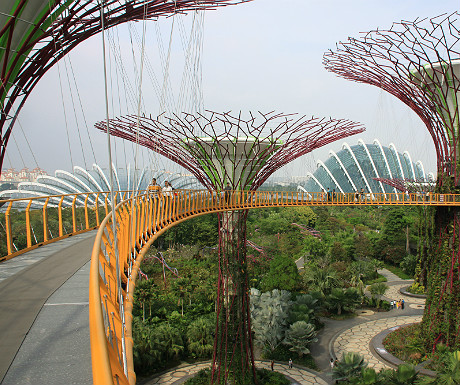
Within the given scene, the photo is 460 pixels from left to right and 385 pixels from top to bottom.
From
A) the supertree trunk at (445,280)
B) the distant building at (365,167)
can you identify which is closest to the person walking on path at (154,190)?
the supertree trunk at (445,280)

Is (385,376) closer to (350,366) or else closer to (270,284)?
(350,366)

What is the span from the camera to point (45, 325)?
363cm

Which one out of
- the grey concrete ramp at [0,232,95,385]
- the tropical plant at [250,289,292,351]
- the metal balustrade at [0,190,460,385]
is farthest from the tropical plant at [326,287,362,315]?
the grey concrete ramp at [0,232,95,385]

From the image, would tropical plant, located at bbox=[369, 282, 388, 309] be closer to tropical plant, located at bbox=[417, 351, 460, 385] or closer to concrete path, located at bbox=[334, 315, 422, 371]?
concrete path, located at bbox=[334, 315, 422, 371]

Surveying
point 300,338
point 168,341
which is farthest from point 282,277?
point 168,341

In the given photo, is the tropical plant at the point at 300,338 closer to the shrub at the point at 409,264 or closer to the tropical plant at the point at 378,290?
the tropical plant at the point at 378,290

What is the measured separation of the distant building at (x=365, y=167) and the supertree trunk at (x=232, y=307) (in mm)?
38752

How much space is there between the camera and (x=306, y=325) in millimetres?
15414

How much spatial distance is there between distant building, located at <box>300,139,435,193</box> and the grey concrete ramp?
45966mm

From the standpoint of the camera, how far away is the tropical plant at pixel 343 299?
19.2m

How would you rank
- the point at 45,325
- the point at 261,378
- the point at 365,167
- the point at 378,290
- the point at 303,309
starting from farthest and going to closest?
1. the point at 365,167
2. the point at 378,290
3. the point at 303,309
4. the point at 261,378
5. the point at 45,325

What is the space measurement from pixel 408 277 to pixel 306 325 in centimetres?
1397

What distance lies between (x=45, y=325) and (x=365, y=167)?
48.8 meters

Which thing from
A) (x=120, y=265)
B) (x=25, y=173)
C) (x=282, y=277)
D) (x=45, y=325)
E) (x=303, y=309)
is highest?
(x=25, y=173)
